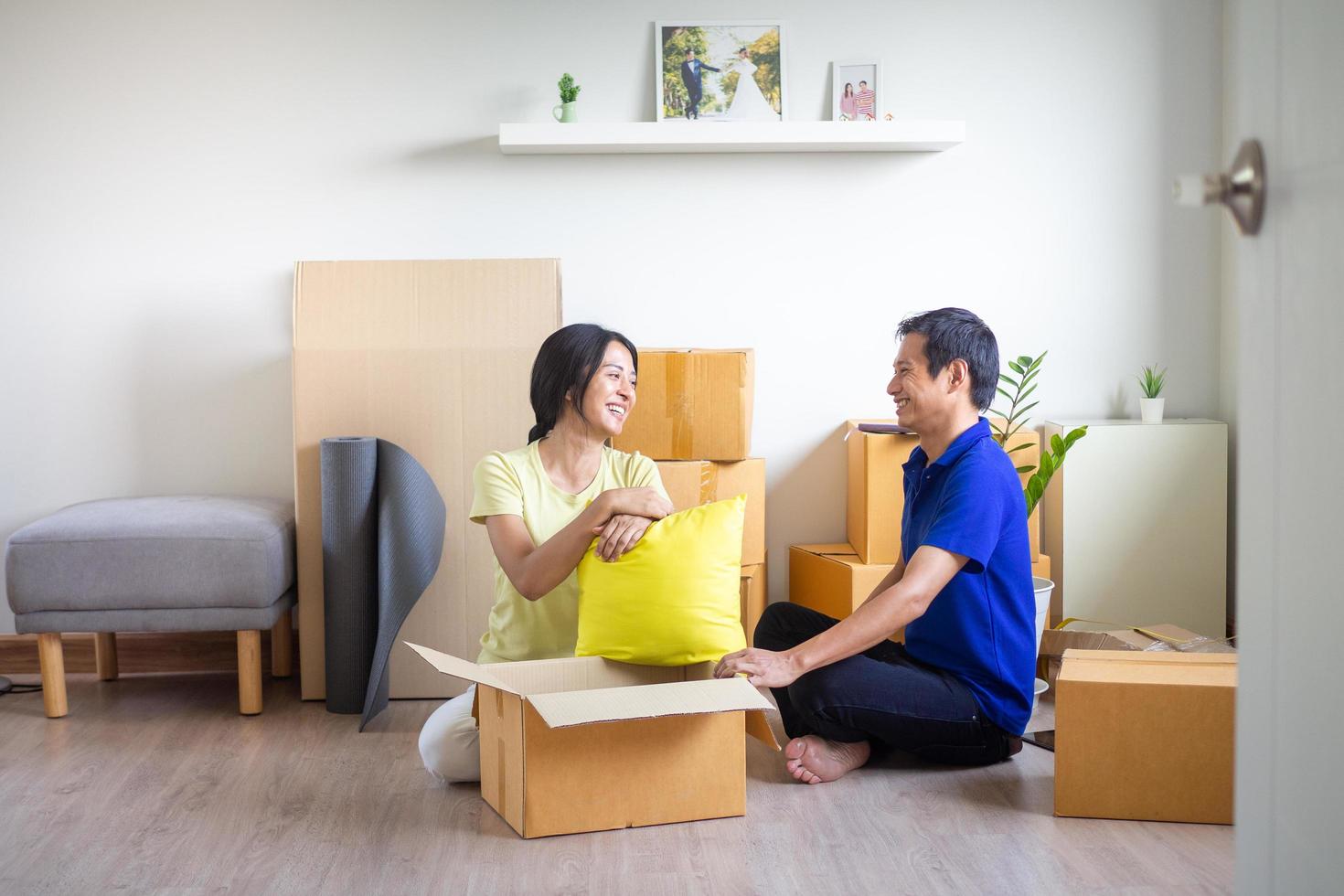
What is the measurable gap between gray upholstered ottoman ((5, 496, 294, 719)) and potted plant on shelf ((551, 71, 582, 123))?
1.42 metres

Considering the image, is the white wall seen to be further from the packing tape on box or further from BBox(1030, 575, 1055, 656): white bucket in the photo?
BBox(1030, 575, 1055, 656): white bucket

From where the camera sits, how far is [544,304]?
3061 millimetres

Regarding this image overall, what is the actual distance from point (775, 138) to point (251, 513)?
5.88ft

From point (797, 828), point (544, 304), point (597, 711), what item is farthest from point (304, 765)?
point (544, 304)

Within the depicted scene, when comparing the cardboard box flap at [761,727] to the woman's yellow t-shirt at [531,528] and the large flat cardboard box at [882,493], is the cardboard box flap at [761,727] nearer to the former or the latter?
the woman's yellow t-shirt at [531,528]

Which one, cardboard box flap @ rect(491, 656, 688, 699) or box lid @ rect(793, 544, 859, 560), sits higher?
box lid @ rect(793, 544, 859, 560)

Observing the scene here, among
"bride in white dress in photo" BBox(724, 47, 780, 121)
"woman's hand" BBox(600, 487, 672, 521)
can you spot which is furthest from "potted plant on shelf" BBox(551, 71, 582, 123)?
"woman's hand" BBox(600, 487, 672, 521)

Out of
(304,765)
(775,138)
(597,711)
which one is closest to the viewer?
(597,711)

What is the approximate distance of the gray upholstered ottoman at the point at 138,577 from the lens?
2781 mm

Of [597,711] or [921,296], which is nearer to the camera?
[597,711]

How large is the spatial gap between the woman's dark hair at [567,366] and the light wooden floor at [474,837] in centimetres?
82

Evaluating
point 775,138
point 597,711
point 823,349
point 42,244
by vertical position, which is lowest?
point 597,711

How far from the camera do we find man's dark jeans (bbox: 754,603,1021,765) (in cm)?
226

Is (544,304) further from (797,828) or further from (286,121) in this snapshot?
(797,828)
